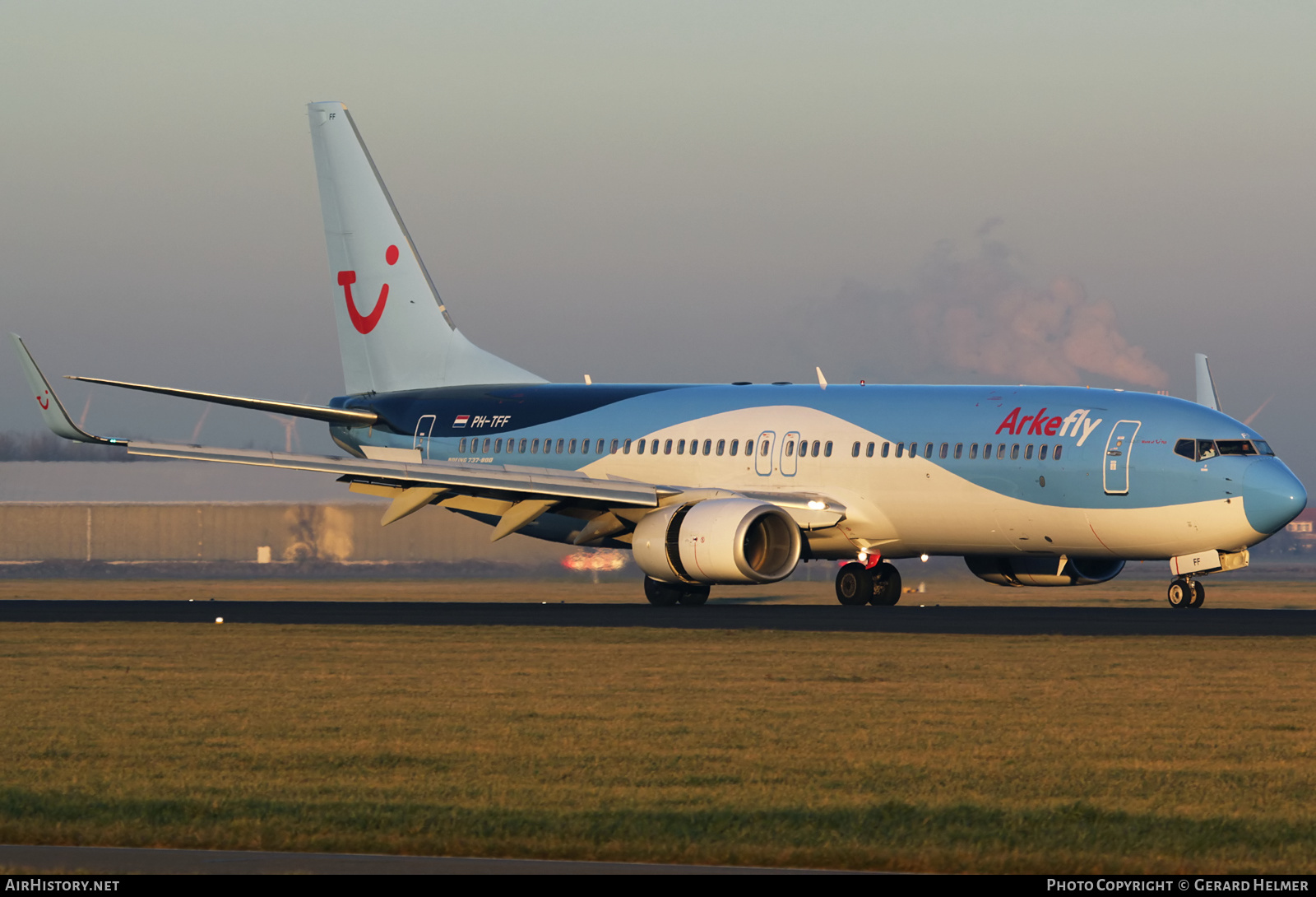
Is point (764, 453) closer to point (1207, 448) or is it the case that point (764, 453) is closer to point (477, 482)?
point (477, 482)

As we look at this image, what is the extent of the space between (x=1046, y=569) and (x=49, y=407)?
20.2 m

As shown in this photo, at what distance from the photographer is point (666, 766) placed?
14.5 meters

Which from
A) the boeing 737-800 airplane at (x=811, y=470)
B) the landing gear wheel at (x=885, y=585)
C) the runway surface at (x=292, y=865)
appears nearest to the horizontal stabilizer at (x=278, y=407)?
the boeing 737-800 airplane at (x=811, y=470)

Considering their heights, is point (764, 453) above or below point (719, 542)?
above

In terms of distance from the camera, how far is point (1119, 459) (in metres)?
33.9

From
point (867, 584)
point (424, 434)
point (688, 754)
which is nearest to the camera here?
point (688, 754)

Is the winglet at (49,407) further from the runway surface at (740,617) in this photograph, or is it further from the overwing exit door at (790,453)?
the overwing exit door at (790,453)

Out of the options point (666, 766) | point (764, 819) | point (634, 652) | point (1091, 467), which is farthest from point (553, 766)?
point (1091, 467)

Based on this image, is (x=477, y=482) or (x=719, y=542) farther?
(x=477, y=482)

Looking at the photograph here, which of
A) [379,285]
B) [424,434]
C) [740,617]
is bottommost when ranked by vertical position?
[740,617]

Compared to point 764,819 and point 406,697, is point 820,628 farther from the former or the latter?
point 764,819

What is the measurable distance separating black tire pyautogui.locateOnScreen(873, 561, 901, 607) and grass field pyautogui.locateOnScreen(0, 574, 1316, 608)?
2.79m

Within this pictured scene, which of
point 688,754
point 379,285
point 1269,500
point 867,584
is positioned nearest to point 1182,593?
point 1269,500
